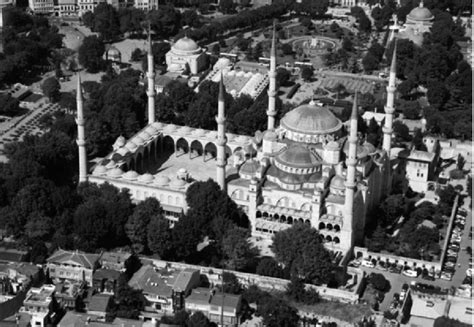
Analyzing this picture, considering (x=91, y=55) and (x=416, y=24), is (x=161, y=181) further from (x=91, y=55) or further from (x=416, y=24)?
(x=416, y=24)

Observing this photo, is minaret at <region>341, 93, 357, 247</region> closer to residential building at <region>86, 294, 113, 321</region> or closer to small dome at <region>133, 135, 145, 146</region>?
residential building at <region>86, 294, 113, 321</region>

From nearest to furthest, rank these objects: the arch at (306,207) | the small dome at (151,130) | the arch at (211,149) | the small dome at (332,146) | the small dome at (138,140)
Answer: the arch at (306,207) < the small dome at (332,146) < the small dome at (138,140) < the small dome at (151,130) < the arch at (211,149)

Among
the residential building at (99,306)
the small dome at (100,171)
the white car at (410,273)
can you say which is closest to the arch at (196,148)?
the small dome at (100,171)

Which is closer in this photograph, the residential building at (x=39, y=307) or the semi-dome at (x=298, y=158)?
the residential building at (x=39, y=307)

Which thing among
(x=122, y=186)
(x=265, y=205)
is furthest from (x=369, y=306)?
(x=122, y=186)

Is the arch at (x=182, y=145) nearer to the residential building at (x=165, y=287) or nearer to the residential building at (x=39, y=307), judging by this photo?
the residential building at (x=165, y=287)

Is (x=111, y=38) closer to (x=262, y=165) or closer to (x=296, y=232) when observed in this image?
(x=262, y=165)
